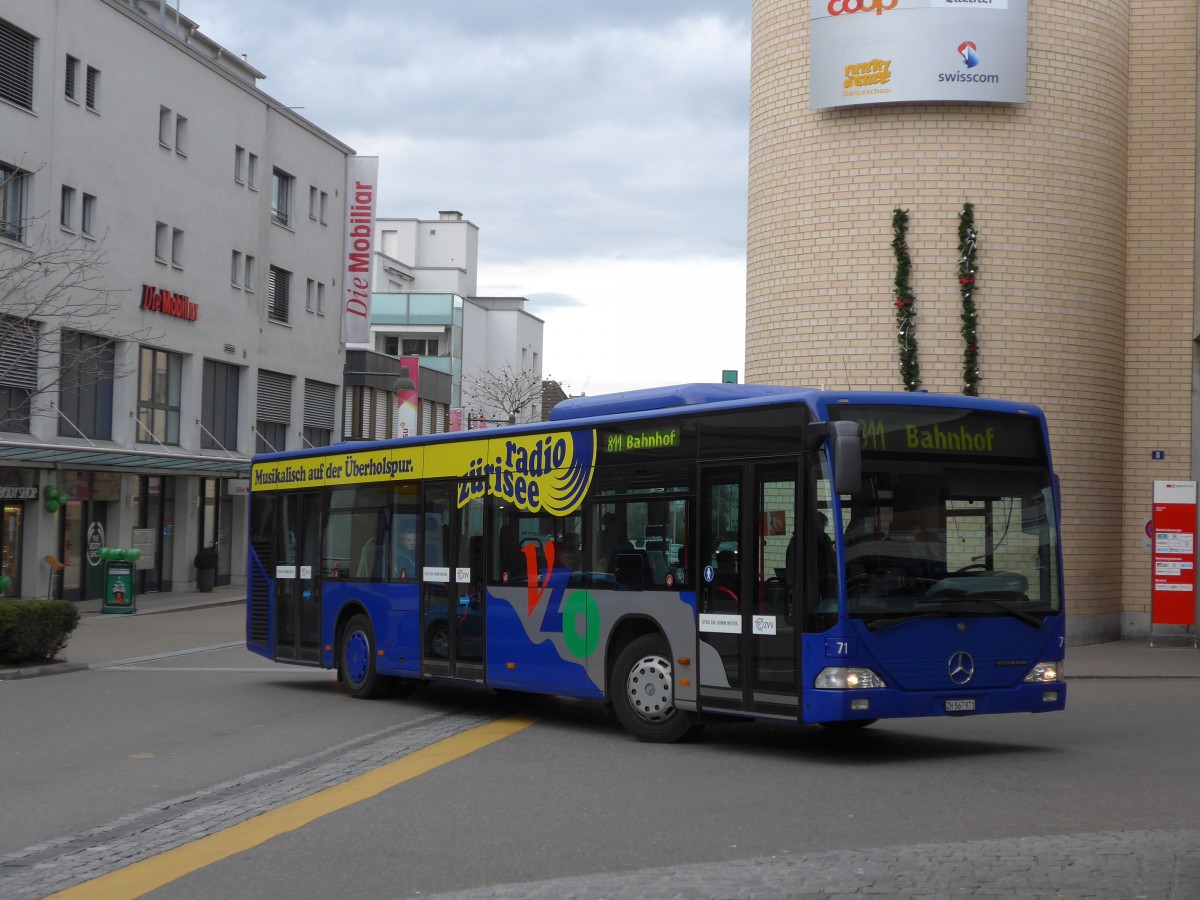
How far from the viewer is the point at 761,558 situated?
1191cm

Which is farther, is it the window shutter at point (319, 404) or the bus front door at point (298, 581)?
the window shutter at point (319, 404)

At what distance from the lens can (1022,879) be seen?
7.10 metres

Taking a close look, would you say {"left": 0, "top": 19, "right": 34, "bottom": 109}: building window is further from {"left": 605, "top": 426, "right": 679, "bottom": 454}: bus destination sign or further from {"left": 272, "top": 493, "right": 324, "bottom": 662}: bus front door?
{"left": 605, "top": 426, "right": 679, "bottom": 454}: bus destination sign

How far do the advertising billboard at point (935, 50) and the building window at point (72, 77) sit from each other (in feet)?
62.2

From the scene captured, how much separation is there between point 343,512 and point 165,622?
52.2 feet

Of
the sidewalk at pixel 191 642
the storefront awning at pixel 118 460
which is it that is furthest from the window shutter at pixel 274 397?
the sidewalk at pixel 191 642

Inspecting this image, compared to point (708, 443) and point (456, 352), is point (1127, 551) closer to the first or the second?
point (708, 443)

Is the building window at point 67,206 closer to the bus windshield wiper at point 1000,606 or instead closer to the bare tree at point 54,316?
the bare tree at point 54,316

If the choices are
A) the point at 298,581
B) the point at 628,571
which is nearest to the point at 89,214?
the point at 298,581

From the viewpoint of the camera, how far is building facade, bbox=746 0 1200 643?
23.9m

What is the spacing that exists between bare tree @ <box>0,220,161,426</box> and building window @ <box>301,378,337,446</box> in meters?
13.0

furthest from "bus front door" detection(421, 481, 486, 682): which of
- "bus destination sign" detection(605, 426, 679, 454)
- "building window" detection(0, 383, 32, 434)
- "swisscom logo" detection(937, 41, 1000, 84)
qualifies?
"building window" detection(0, 383, 32, 434)

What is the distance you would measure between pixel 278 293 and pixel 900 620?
38.5 metres

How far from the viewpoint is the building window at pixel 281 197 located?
155 ft
